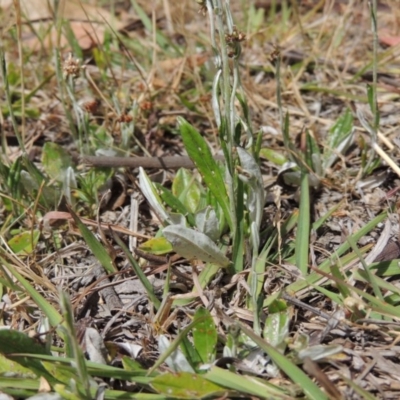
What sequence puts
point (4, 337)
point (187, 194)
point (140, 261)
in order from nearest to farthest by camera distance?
point (4, 337) → point (140, 261) → point (187, 194)

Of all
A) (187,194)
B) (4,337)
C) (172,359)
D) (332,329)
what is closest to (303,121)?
(187,194)

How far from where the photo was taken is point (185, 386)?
1.46 metres

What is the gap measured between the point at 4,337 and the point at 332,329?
827mm

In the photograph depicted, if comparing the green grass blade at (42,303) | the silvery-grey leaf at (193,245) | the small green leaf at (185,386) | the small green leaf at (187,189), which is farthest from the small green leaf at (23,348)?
the small green leaf at (187,189)

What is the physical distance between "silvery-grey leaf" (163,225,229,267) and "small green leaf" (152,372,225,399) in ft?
1.22

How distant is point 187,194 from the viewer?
2.06 metres

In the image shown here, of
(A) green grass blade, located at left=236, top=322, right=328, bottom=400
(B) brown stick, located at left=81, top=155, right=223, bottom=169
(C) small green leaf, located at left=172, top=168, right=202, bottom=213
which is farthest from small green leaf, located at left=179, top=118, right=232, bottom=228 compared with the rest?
(A) green grass blade, located at left=236, top=322, right=328, bottom=400

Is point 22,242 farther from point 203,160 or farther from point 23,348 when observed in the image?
point 203,160

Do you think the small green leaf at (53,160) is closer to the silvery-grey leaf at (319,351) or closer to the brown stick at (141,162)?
the brown stick at (141,162)

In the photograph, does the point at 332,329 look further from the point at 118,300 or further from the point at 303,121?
the point at 303,121

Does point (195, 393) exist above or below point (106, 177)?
below

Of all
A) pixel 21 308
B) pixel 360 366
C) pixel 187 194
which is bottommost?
pixel 360 366

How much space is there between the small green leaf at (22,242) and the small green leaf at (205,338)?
69 centimetres

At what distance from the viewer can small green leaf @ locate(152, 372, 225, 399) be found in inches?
56.9
